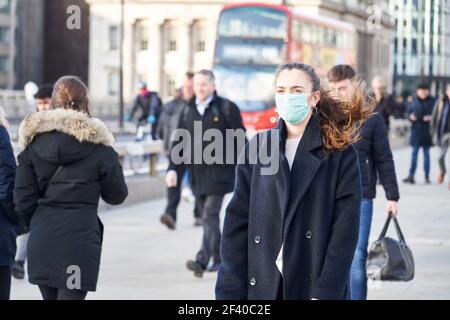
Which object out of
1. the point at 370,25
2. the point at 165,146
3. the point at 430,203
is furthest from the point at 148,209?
the point at 370,25

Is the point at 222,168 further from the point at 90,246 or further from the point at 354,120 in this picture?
the point at 354,120

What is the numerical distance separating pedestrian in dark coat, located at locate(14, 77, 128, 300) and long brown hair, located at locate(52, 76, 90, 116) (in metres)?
0.12

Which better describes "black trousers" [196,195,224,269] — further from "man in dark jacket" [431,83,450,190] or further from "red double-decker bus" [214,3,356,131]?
"red double-decker bus" [214,3,356,131]

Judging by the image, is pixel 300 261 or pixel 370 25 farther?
pixel 370 25

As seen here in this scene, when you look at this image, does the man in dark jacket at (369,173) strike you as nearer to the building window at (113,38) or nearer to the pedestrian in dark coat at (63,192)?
the pedestrian in dark coat at (63,192)

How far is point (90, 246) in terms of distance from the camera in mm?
6234

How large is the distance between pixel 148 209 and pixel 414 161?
21.9 feet

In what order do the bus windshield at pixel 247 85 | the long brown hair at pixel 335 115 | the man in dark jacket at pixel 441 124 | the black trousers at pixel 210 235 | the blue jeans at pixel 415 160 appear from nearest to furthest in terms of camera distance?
the long brown hair at pixel 335 115 < the black trousers at pixel 210 235 < the man in dark jacket at pixel 441 124 < the blue jeans at pixel 415 160 < the bus windshield at pixel 247 85

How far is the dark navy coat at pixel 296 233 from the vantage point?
15.7 ft

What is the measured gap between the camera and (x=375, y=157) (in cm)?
793

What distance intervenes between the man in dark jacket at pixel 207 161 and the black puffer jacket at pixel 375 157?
2522 millimetres

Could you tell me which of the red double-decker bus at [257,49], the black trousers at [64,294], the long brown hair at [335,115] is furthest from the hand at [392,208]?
the red double-decker bus at [257,49]

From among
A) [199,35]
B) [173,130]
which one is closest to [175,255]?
[173,130]
